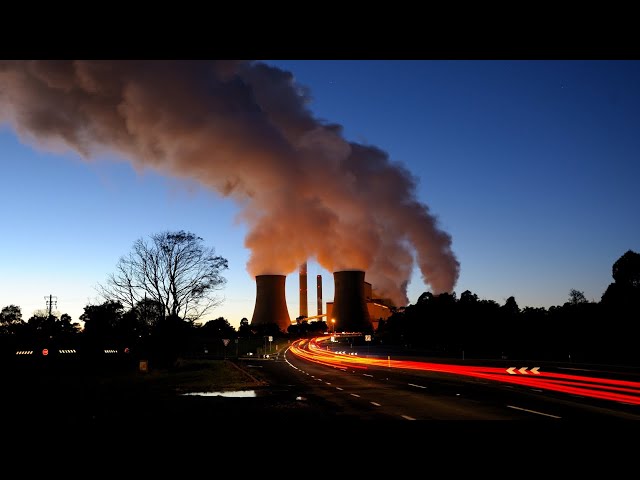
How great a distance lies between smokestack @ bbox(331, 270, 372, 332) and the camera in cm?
9795

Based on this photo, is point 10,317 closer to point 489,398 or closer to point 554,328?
point 554,328

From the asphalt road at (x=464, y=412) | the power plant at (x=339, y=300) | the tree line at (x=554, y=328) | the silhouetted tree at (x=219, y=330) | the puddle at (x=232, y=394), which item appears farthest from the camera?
the silhouetted tree at (x=219, y=330)

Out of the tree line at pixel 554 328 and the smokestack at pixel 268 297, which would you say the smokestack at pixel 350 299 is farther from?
the tree line at pixel 554 328

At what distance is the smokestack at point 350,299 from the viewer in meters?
97.9

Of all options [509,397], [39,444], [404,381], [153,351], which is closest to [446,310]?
[153,351]

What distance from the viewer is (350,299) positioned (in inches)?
3871

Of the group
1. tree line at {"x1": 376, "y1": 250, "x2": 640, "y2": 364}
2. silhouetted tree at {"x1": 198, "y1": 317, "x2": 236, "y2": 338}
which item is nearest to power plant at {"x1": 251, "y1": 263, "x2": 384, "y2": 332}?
tree line at {"x1": 376, "y1": 250, "x2": 640, "y2": 364}

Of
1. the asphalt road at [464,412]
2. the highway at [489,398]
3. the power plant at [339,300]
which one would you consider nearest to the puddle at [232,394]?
the asphalt road at [464,412]

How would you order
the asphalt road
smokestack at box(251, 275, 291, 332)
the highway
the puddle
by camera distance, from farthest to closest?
smokestack at box(251, 275, 291, 332), the puddle, the highway, the asphalt road

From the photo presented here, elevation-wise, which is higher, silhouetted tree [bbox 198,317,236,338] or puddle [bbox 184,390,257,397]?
silhouetted tree [bbox 198,317,236,338]

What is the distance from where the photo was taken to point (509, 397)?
20625 millimetres

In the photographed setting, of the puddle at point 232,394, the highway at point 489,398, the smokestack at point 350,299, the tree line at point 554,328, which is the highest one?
the smokestack at point 350,299

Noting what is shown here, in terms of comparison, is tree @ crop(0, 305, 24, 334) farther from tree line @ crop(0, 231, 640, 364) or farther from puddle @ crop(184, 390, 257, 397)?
puddle @ crop(184, 390, 257, 397)
